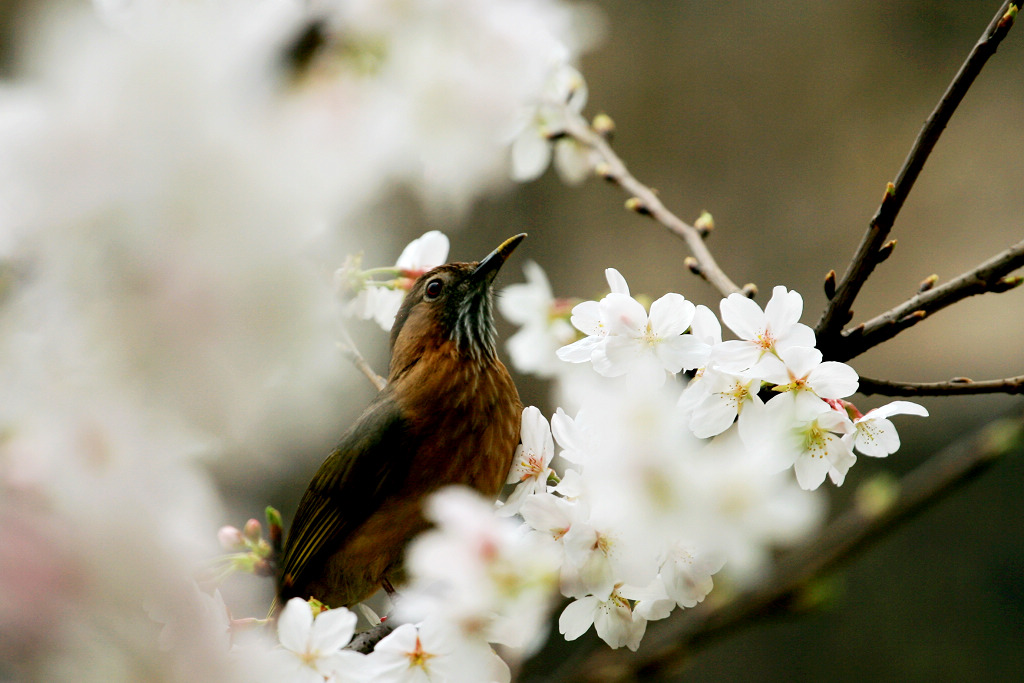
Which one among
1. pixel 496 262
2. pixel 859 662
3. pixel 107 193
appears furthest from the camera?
pixel 859 662

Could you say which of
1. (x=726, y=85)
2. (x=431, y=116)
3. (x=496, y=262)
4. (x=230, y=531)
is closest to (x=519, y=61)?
(x=431, y=116)

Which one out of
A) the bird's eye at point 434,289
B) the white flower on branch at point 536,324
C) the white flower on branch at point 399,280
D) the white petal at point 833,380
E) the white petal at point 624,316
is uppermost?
the bird's eye at point 434,289

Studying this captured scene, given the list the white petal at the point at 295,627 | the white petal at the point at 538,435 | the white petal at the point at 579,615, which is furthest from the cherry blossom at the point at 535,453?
the white petal at the point at 295,627

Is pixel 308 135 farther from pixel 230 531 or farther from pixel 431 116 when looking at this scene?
pixel 230 531

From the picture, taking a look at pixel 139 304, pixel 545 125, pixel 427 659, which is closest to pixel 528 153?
pixel 545 125

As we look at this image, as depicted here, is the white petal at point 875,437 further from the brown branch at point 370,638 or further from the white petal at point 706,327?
the brown branch at point 370,638

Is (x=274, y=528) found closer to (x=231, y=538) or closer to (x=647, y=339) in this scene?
(x=231, y=538)
